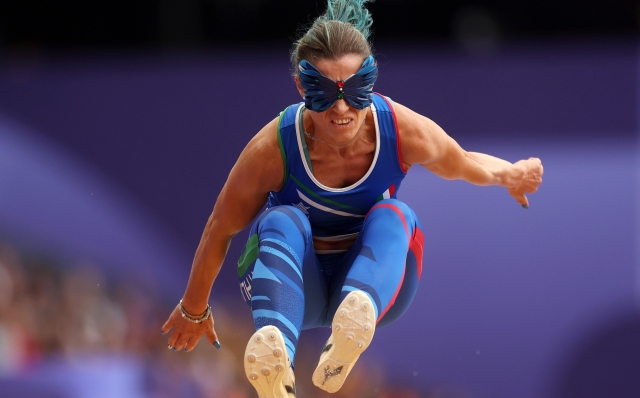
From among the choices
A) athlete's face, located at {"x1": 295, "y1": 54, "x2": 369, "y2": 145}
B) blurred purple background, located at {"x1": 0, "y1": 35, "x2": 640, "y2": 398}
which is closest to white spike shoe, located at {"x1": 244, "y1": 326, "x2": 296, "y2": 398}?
athlete's face, located at {"x1": 295, "y1": 54, "x2": 369, "y2": 145}

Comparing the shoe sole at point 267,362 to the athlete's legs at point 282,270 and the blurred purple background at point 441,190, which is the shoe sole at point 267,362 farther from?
the blurred purple background at point 441,190

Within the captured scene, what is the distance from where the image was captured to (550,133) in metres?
4.15

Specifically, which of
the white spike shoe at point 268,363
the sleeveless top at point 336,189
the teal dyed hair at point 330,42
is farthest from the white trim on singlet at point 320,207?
the white spike shoe at point 268,363

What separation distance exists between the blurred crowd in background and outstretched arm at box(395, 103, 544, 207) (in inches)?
62.6

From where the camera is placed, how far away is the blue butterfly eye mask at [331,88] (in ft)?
7.15

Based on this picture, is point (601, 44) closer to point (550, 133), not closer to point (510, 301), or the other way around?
point (550, 133)

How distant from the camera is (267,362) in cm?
199

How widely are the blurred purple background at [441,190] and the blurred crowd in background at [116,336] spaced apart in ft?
0.19

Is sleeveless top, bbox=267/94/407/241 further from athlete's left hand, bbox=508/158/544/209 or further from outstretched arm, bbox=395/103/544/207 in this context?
athlete's left hand, bbox=508/158/544/209

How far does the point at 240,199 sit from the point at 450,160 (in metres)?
0.61

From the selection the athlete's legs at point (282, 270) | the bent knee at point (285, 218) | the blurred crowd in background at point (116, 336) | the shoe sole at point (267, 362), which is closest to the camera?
the shoe sole at point (267, 362)

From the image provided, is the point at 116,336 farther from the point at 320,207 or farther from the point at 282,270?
the point at 282,270

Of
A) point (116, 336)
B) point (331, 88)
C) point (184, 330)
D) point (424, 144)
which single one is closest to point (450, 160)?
point (424, 144)

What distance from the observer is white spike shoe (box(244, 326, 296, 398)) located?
6.53 feet
